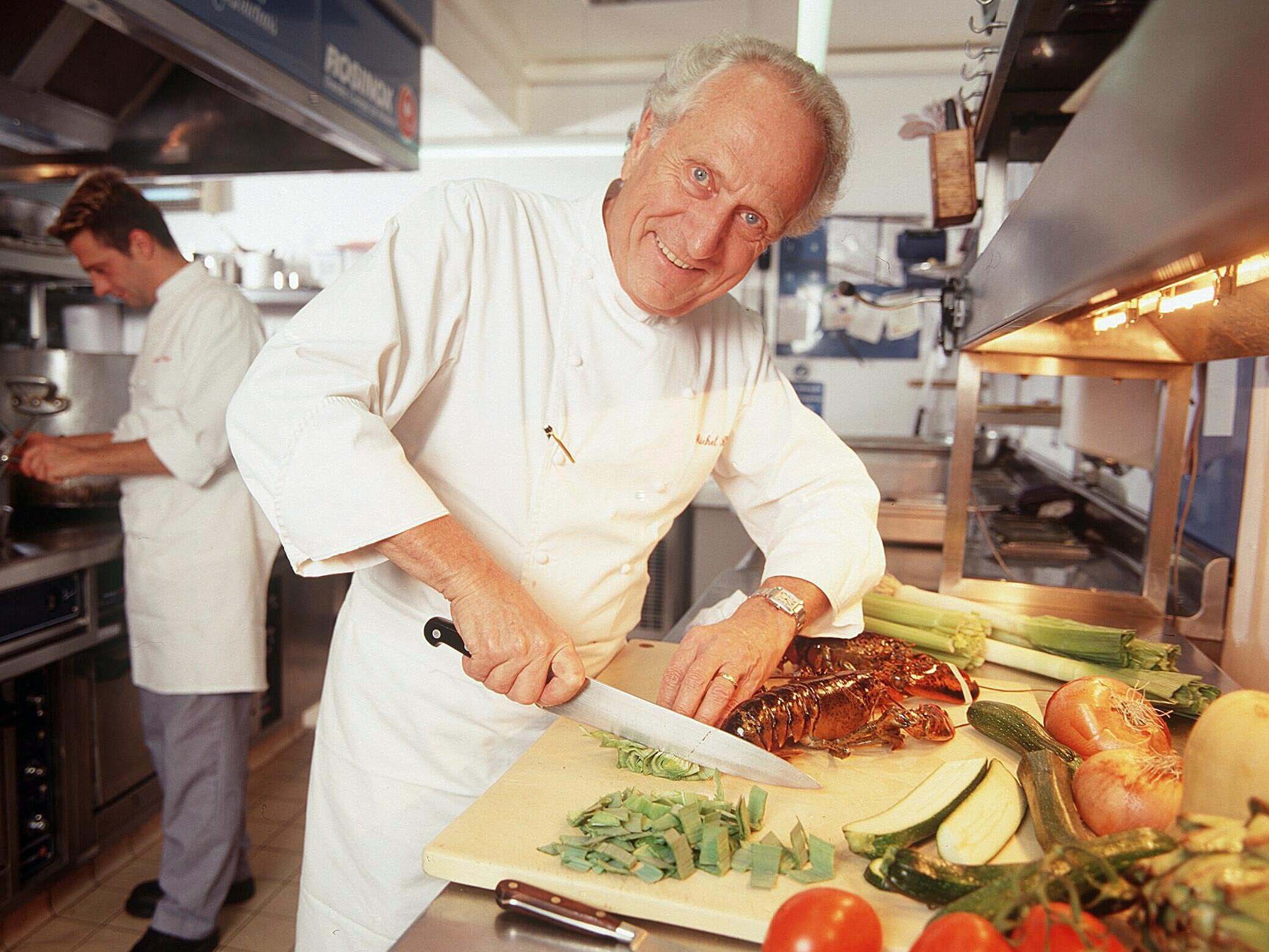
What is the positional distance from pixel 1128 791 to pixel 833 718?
44 centimetres

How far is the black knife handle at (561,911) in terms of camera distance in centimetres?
99

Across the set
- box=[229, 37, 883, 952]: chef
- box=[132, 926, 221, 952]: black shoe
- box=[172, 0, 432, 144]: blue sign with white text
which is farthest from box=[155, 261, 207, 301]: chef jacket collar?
box=[132, 926, 221, 952]: black shoe

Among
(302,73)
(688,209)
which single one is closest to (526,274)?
(688,209)

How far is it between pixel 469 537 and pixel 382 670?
1.33 ft

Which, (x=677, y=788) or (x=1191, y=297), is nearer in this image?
(x=677, y=788)

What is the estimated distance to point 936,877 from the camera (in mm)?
988

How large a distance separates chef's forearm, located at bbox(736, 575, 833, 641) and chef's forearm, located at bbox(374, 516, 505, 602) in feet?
1.58

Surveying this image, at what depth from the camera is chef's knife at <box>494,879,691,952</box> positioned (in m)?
0.99

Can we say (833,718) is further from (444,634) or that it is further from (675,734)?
(444,634)

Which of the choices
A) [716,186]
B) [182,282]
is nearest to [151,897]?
[182,282]

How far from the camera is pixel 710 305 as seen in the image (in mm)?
1936

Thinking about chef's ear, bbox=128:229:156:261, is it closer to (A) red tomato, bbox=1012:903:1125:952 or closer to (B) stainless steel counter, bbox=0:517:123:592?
(B) stainless steel counter, bbox=0:517:123:592

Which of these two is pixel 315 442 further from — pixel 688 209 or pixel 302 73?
pixel 302 73

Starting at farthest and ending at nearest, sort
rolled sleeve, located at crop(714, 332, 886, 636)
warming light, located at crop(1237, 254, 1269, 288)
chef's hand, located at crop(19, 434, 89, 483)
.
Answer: chef's hand, located at crop(19, 434, 89, 483) < rolled sleeve, located at crop(714, 332, 886, 636) < warming light, located at crop(1237, 254, 1269, 288)
